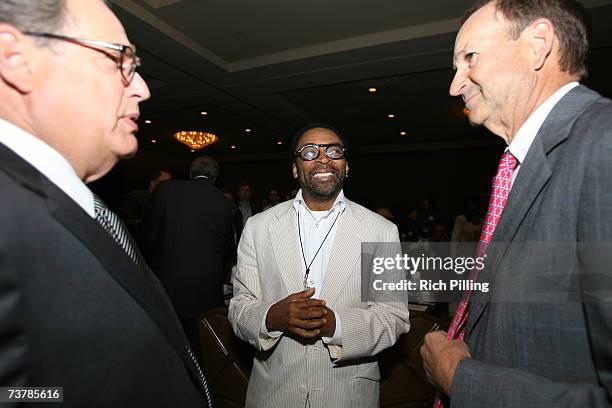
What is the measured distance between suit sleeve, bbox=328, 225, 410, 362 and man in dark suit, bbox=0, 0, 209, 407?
0.84 metres

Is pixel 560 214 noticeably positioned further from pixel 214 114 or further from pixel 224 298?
pixel 214 114

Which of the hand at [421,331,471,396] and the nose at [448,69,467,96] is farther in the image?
the nose at [448,69,467,96]

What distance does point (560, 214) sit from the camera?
0.80m

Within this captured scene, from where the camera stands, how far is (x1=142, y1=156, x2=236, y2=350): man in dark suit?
3.36 meters

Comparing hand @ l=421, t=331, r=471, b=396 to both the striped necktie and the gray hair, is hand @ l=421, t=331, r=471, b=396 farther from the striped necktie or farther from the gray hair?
the gray hair

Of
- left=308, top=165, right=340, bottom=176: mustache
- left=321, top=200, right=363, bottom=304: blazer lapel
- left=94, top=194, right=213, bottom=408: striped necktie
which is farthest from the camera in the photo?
left=308, top=165, right=340, bottom=176: mustache

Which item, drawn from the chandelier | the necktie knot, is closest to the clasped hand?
the necktie knot

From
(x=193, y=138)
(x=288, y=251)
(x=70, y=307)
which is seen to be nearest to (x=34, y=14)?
(x=70, y=307)

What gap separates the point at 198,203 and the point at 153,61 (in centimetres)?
370

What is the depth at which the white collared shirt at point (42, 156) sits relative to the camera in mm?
673

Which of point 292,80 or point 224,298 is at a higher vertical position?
point 292,80

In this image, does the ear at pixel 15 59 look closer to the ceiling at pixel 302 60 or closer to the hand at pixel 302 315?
the hand at pixel 302 315

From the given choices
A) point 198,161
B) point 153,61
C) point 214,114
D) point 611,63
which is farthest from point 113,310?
point 214,114

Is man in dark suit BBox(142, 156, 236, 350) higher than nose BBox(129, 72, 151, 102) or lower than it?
lower
